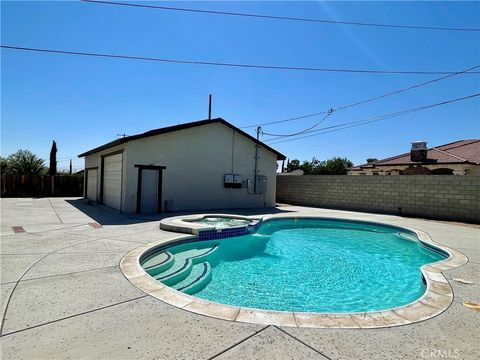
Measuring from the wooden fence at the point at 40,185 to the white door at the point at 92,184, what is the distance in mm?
3290

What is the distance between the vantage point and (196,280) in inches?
191

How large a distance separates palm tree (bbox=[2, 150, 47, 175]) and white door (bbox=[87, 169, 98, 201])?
21.2ft

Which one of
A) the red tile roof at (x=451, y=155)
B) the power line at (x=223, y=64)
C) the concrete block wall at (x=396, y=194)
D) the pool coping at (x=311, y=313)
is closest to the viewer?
the pool coping at (x=311, y=313)

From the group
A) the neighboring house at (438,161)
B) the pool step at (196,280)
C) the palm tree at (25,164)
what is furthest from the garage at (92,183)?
the neighboring house at (438,161)

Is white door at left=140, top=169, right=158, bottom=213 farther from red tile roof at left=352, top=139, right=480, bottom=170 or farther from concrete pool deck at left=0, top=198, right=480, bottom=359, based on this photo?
red tile roof at left=352, top=139, right=480, bottom=170

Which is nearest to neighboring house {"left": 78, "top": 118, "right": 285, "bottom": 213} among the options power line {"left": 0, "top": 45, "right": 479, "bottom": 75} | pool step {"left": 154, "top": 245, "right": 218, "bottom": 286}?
power line {"left": 0, "top": 45, "right": 479, "bottom": 75}

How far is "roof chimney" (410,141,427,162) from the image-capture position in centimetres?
2011

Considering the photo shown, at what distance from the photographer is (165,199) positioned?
1252 centimetres

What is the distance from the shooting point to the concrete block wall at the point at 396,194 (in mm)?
11872

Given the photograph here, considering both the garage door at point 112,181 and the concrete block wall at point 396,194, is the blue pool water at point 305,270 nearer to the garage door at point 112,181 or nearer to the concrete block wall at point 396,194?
the concrete block wall at point 396,194

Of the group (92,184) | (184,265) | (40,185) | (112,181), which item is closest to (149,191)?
(112,181)

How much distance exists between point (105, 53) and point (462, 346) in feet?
39.6

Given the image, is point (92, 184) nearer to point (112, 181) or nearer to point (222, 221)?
point (112, 181)

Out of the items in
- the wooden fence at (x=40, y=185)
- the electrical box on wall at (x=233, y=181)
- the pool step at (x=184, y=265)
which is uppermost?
the electrical box on wall at (x=233, y=181)
